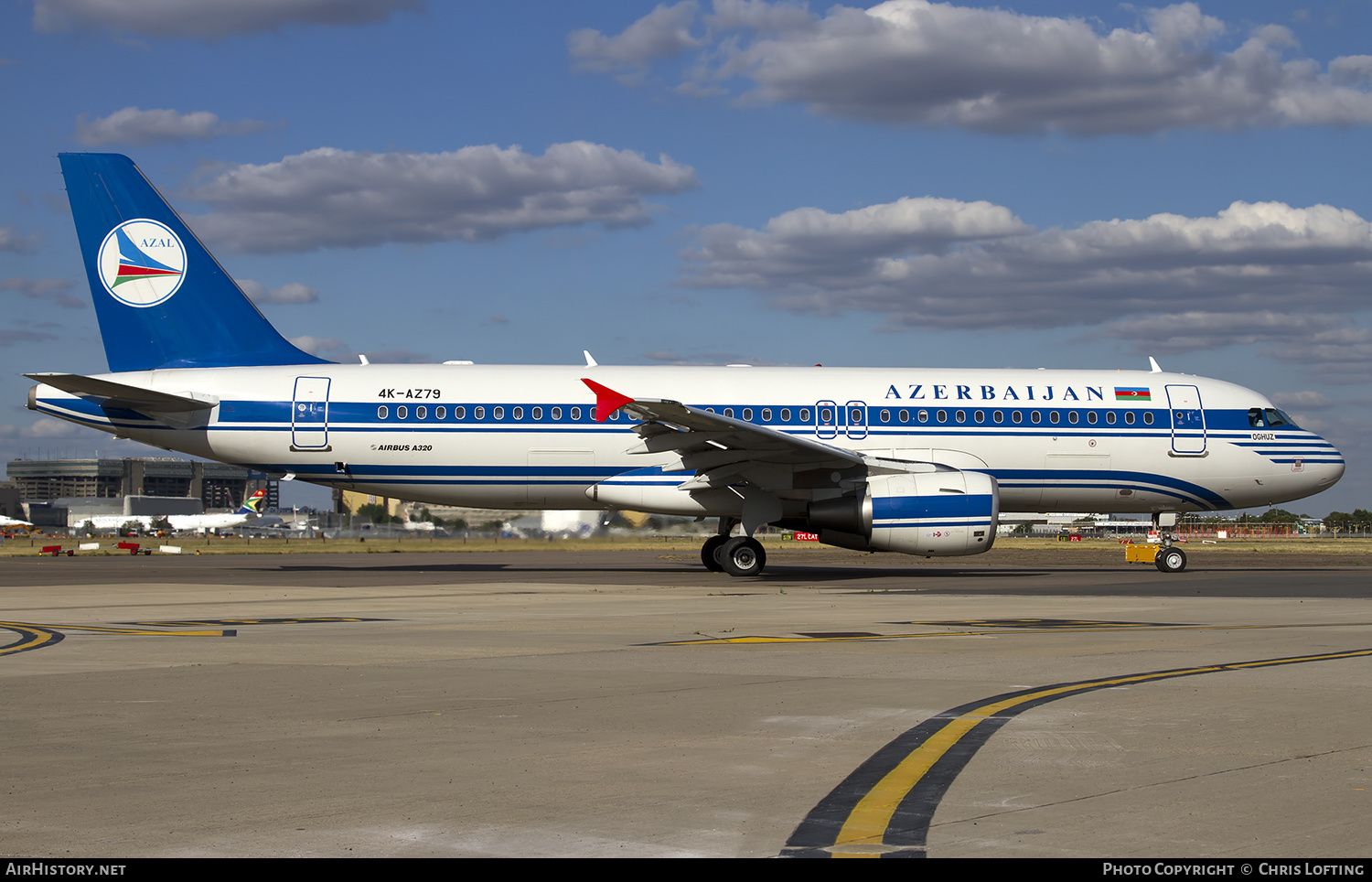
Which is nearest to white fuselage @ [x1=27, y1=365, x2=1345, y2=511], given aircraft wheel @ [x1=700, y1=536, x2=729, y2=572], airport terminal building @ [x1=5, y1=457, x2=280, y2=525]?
aircraft wheel @ [x1=700, y1=536, x2=729, y2=572]

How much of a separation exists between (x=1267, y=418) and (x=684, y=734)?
24282mm

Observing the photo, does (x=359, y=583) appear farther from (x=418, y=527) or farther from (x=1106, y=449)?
(x=418, y=527)

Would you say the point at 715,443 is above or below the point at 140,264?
below

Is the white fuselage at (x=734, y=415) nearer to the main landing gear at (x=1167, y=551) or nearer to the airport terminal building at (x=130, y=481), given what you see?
the main landing gear at (x=1167, y=551)

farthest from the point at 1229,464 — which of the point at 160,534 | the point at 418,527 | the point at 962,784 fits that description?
the point at 160,534

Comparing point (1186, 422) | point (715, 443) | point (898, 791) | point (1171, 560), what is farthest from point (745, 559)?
point (898, 791)

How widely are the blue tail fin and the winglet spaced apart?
6.69 m

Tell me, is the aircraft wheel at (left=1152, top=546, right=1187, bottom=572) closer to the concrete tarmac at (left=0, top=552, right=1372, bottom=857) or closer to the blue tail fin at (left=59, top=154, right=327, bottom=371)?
the concrete tarmac at (left=0, top=552, right=1372, bottom=857)

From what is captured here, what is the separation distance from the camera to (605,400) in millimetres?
23000

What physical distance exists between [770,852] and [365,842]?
5.13 feet

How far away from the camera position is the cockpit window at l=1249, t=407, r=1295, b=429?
89.2 feet

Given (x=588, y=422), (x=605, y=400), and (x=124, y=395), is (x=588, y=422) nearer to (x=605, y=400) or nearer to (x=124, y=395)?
(x=605, y=400)

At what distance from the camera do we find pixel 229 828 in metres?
4.87

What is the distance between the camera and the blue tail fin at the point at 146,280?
25.3 m
